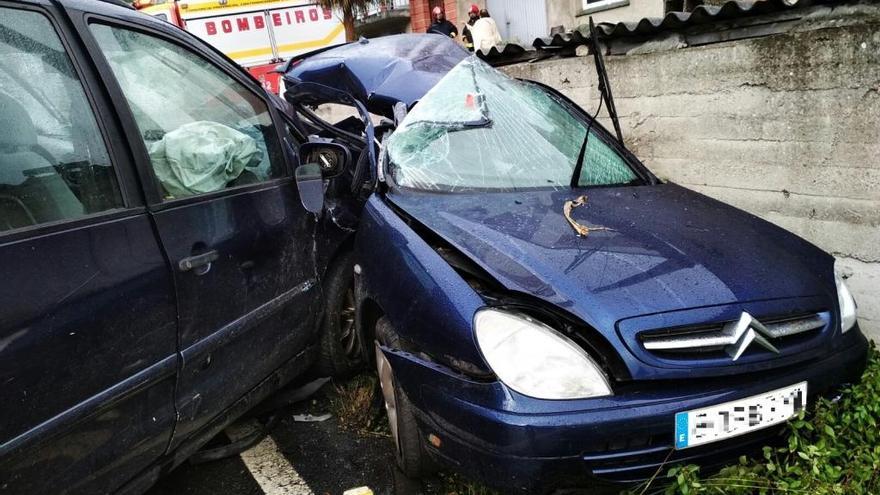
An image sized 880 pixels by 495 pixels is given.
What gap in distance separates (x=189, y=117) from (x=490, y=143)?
1315mm

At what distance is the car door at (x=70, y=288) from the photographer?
155cm

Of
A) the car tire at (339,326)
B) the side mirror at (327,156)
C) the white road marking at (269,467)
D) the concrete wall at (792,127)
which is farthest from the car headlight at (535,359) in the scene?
the concrete wall at (792,127)

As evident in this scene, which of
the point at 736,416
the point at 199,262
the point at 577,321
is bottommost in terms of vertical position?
the point at 736,416

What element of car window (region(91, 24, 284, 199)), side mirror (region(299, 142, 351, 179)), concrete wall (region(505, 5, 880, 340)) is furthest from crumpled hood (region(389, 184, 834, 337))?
concrete wall (region(505, 5, 880, 340))

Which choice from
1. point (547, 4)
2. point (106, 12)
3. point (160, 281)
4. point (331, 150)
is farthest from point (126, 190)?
point (547, 4)

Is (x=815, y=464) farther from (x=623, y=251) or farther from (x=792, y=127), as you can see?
(x=792, y=127)

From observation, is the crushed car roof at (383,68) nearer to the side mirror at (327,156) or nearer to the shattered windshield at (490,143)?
the shattered windshield at (490,143)

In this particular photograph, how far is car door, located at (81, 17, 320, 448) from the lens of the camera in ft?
6.84

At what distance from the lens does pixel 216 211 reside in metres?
2.28

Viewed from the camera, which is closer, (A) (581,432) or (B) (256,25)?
(A) (581,432)

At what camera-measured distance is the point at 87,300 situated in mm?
1703

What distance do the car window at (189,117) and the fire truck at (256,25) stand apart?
907cm

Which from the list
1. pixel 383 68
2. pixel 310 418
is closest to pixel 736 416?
pixel 310 418

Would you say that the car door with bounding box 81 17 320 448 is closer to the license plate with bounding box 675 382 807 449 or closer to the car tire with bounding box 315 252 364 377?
the car tire with bounding box 315 252 364 377
